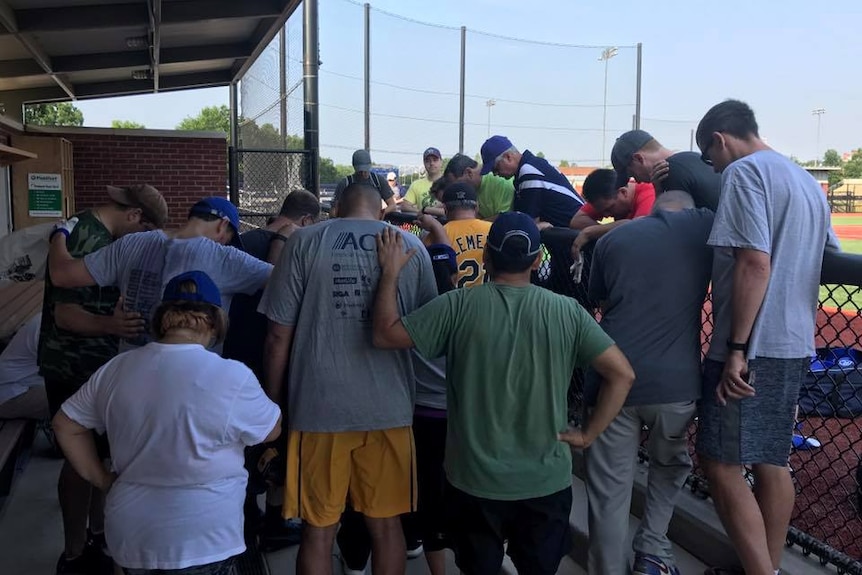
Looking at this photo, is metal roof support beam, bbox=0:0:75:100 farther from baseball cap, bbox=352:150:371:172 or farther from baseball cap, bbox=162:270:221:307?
baseball cap, bbox=162:270:221:307

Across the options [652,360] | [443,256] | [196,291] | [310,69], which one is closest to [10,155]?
[310,69]

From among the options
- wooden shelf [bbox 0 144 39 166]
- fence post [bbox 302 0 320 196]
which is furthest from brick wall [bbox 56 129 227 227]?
fence post [bbox 302 0 320 196]

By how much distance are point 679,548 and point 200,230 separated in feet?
8.18

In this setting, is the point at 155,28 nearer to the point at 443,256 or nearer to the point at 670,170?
the point at 443,256

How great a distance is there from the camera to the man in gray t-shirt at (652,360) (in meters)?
2.63

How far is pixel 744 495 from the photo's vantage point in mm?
2463

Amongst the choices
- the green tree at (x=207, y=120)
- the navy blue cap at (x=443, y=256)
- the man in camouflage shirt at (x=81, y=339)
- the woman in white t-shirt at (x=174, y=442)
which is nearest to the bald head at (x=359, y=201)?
the navy blue cap at (x=443, y=256)

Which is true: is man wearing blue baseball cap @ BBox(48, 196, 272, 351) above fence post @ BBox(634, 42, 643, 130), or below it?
below

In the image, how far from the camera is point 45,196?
Answer: 979cm

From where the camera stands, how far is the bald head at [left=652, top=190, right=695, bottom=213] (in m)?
2.77

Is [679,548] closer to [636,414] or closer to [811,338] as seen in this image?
[636,414]

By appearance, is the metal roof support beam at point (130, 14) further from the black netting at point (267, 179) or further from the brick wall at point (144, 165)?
the brick wall at point (144, 165)

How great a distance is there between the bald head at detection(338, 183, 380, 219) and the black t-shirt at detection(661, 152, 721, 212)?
3.97 feet

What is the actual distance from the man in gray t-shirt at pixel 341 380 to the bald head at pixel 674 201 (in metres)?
0.97
